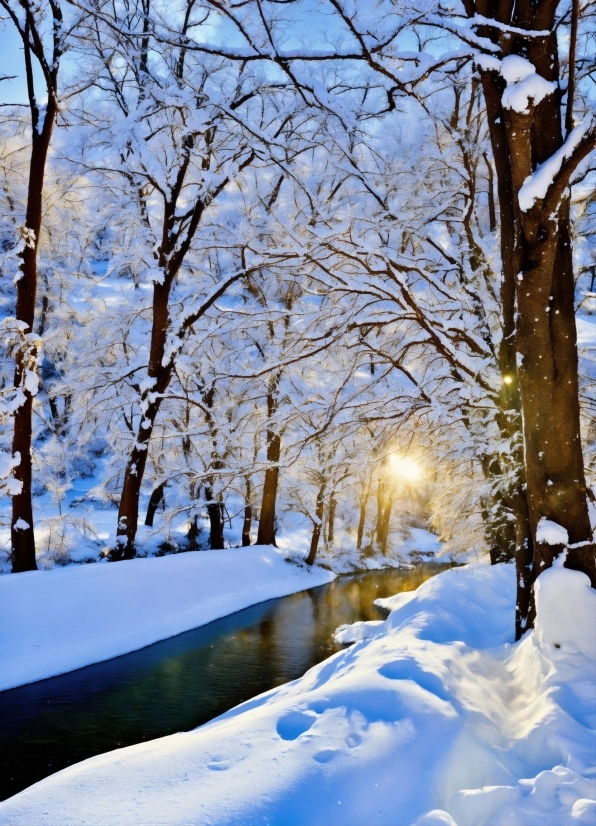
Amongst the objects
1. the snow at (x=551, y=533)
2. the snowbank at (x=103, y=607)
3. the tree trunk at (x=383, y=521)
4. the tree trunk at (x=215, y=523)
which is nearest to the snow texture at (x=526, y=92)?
the snow at (x=551, y=533)

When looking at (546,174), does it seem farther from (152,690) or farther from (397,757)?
(152,690)

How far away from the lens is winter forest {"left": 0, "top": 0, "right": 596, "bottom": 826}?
117 inches

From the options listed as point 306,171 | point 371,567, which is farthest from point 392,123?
point 371,567

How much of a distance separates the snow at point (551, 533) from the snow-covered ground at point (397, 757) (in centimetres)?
27

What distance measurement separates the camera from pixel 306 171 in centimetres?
1288

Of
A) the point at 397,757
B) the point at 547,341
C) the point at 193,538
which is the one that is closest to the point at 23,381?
the point at 547,341

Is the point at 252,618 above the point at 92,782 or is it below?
below

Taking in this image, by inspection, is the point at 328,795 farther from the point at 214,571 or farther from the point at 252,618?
the point at 214,571

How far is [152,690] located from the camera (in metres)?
7.55

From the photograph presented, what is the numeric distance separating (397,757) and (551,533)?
2.28 metres

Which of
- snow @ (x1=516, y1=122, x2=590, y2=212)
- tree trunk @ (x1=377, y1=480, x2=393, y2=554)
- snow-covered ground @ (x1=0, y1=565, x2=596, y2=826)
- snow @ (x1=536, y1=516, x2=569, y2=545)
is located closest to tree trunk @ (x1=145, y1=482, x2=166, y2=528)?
tree trunk @ (x1=377, y1=480, x2=393, y2=554)

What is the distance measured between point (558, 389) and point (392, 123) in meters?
7.42

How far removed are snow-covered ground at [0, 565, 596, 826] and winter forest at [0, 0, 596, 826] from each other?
0.06ft

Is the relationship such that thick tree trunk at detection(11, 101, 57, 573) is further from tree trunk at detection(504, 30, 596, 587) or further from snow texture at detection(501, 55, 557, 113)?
snow texture at detection(501, 55, 557, 113)
